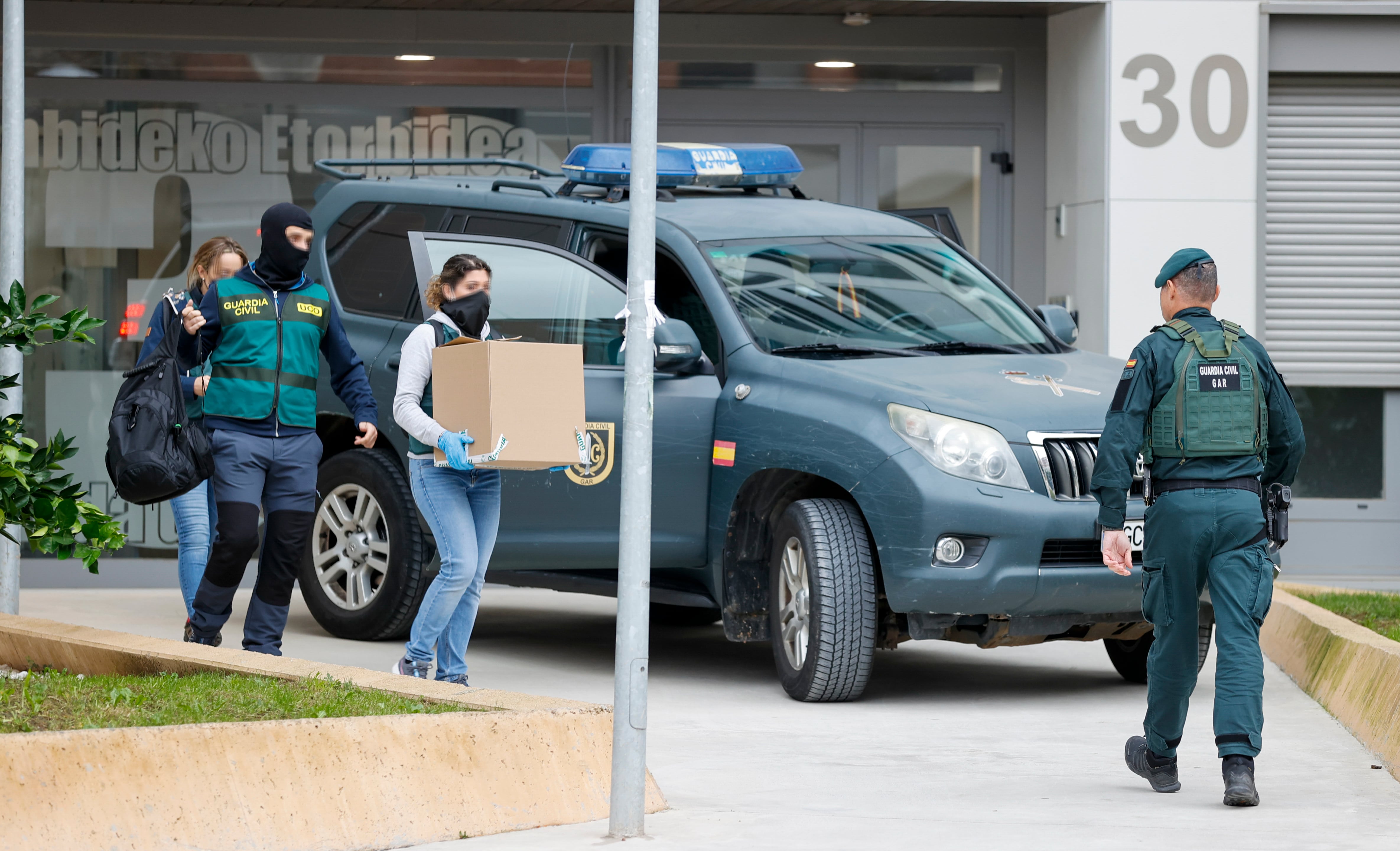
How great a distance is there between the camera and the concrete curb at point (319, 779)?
15.2ft

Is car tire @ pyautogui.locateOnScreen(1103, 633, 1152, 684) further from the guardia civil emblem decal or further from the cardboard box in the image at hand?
the cardboard box

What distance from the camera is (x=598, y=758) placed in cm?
552

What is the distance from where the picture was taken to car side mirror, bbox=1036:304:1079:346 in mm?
8703

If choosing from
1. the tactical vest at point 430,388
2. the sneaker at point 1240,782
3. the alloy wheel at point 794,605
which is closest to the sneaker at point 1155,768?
the sneaker at point 1240,782

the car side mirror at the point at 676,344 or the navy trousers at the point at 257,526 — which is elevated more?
the car side mirror at the point at 676,344

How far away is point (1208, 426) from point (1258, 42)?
6.78 metres

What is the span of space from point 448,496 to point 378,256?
246cm

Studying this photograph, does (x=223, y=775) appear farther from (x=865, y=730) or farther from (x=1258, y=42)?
(x=1258, y=42)

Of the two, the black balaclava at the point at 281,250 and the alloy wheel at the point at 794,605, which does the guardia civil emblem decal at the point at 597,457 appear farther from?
the black balaclava at the point at 281,250

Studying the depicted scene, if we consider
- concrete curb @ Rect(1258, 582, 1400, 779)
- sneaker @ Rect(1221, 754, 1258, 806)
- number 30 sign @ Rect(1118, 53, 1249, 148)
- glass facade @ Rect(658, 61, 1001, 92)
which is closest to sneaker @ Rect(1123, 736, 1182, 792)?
sneaker @ Rect(1221, 754, 1258, 806)

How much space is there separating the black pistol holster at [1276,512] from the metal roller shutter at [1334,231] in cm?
650

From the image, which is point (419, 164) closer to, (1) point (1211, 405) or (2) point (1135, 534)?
(2) point (1135, 534)

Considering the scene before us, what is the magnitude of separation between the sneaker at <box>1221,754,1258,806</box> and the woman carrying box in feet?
9.20

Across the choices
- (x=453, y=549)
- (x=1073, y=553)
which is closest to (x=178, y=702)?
(x=453, y=549)
